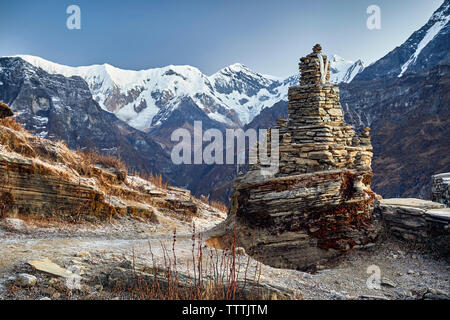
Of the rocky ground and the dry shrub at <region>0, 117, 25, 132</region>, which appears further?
the dry shrub at <region>0, 117, 25, 132</region>

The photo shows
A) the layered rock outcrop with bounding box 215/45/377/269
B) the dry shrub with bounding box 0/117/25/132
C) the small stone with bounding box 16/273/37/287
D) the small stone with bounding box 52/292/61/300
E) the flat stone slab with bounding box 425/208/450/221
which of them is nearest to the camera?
the small stone with bounding box 52/292/61/300

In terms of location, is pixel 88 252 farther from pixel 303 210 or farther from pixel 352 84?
pixel 352 84

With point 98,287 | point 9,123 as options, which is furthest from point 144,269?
point 9,123

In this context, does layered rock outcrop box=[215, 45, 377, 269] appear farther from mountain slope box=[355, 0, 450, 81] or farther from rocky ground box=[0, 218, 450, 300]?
mountain slope box=[355, 0, 450, 81]

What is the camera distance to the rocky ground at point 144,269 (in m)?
4.48

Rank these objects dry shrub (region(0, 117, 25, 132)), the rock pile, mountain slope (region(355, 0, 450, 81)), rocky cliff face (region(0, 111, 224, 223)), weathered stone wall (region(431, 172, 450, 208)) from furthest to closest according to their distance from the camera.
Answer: mountain slope (region(355, 0, 450, 81)), the rock pile, dry shrub (region(0, 117, 25, 132)), weathered stone wall (region(431, 172, 450, 208)), rocky cliff face (region(0, 111, 224, 223))

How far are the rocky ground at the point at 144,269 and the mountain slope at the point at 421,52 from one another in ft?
368

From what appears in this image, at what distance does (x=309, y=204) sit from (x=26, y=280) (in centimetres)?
714

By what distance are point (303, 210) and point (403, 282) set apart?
306cm

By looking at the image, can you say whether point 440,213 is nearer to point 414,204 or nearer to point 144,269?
point 414,204

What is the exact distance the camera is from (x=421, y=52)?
107 metres

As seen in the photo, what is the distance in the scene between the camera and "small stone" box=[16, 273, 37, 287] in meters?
4.30

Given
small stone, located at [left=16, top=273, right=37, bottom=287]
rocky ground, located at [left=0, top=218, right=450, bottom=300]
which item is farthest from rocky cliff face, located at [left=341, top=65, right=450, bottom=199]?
small stone, located at [left=16, top=273, right=37, bottom=287]
